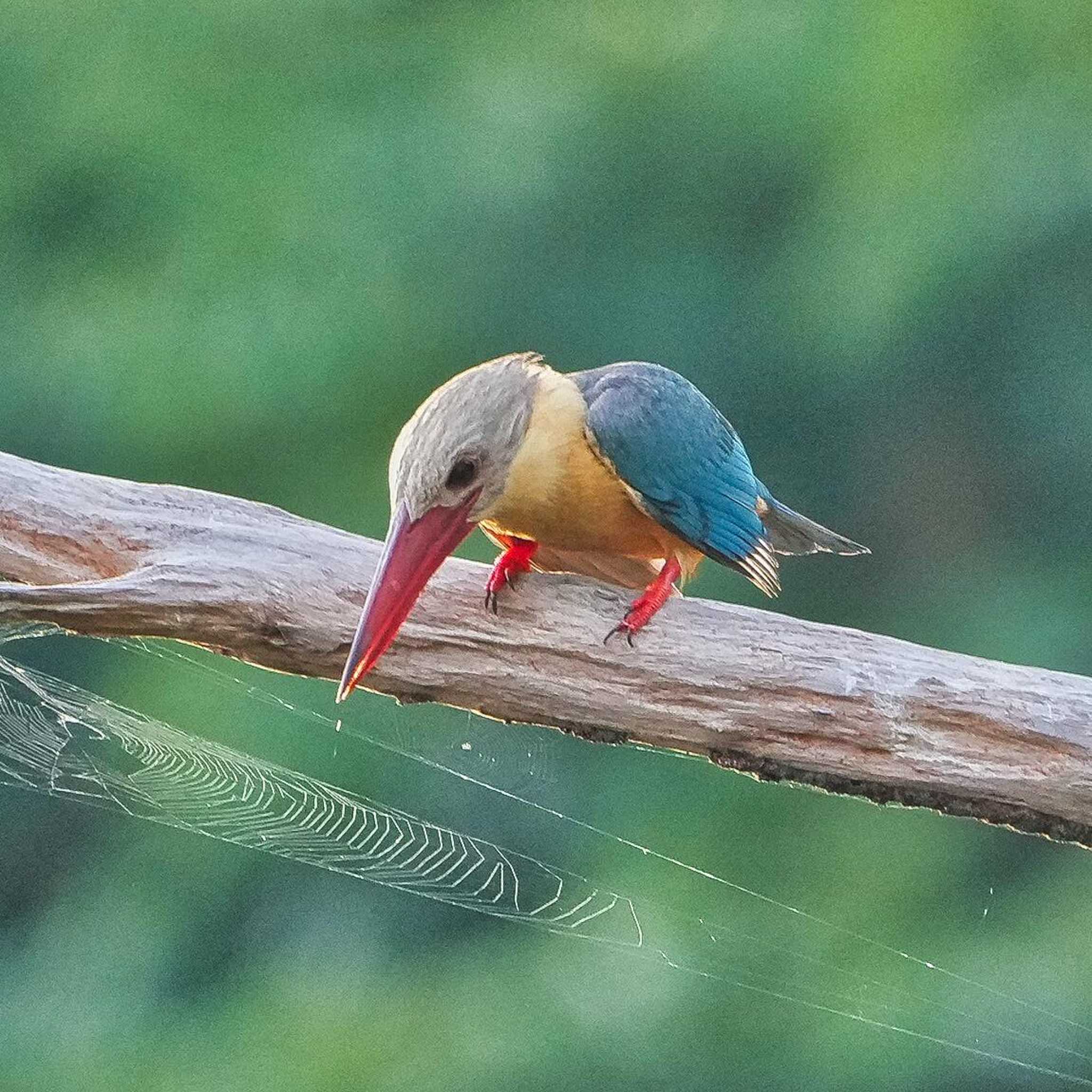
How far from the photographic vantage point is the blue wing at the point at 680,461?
6.19ft

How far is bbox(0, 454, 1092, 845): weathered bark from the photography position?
1684mm

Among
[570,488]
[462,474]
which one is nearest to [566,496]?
[570,488]

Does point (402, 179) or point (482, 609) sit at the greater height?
point (402, 179)

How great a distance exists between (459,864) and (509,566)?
0.92 metres

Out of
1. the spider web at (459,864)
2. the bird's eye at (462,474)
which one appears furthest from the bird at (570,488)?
the spider web at (459,864)

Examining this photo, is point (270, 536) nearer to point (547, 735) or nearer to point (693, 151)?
point (547, 735)

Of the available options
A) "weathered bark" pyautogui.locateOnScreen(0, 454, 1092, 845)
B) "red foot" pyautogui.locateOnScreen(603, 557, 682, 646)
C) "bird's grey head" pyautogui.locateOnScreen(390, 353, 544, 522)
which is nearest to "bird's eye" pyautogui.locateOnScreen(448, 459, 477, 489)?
"bird's grey head" pyautogui.locateOnScreen(390, 353, 544, 522)

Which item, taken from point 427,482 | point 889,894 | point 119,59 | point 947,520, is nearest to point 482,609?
point 427,482

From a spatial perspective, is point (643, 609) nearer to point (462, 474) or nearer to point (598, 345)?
point (462, 474)

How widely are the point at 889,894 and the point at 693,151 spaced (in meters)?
1.82

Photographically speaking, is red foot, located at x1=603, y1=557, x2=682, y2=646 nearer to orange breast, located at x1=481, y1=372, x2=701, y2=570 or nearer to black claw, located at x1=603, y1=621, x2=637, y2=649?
black claw, located at x1=603, y1=621, x2=637, y2=649

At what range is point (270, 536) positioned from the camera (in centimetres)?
175

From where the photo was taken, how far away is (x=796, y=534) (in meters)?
2.20

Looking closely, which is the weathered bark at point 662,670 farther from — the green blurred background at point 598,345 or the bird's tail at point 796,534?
the green blurred background at point 598,345
